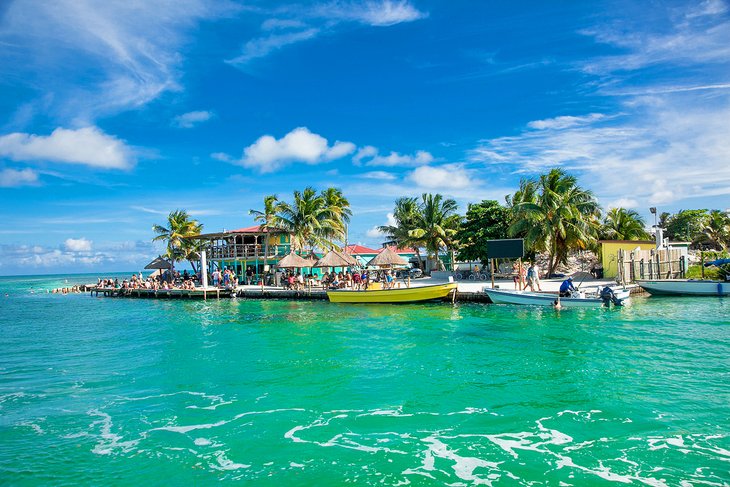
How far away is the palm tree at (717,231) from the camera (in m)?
45.6

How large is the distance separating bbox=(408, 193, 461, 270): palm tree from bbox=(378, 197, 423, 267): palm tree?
0.42 m

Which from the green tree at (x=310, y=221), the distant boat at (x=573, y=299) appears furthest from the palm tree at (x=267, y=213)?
the distant boat at (x=573, y=299)

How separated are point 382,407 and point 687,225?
5102 centimetres

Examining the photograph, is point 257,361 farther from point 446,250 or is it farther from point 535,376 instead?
point 446,250

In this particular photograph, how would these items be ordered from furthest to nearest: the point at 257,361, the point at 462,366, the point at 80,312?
the point at 80,312 → the point at 257,361 → the point at 462,366

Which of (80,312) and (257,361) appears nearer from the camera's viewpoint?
(257,361)

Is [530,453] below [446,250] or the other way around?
below

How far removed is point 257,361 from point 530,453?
27.6 feet

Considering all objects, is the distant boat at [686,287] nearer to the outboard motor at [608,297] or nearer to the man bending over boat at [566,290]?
the outboard motor at [608,297]

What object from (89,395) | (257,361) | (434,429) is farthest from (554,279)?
(89,395)

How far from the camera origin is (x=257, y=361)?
13.1 m

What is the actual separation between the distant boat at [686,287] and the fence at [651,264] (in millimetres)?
934

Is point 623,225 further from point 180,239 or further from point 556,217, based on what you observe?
point 180,239

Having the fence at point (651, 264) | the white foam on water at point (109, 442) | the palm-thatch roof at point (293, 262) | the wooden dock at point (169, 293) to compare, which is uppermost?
the palm-thatch roof at point (293, 262)
